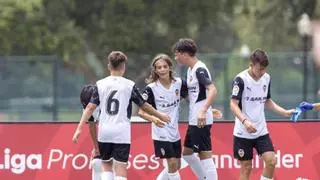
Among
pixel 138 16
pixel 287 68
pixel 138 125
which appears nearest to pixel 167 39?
pixel 138 16

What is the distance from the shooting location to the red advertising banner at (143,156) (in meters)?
15.3

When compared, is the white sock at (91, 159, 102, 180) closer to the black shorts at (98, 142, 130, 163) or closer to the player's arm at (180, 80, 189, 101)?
the black shorts at (98, 142, 130, 163)

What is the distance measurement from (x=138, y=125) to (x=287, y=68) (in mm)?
14718

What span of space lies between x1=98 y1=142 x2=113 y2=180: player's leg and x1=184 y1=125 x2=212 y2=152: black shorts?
107 centimetres

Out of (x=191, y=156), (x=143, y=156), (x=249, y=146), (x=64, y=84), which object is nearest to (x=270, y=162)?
(x=249, y=146)

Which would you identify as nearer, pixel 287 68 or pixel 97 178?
pixel 97 178

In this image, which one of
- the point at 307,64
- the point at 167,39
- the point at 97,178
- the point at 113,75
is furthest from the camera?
the point at 167,39

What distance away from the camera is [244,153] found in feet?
45.0

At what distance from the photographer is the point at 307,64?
29.4m

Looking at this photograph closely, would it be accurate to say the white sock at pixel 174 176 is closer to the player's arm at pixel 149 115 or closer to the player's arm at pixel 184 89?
the player's arm at pixel 149 115

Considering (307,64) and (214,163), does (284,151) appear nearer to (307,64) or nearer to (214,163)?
(214,163)

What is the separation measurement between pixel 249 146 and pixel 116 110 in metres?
1.77

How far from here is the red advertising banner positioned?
15.3 metres

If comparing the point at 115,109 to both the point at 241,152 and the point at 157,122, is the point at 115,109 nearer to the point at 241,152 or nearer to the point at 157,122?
the point at 157,122
